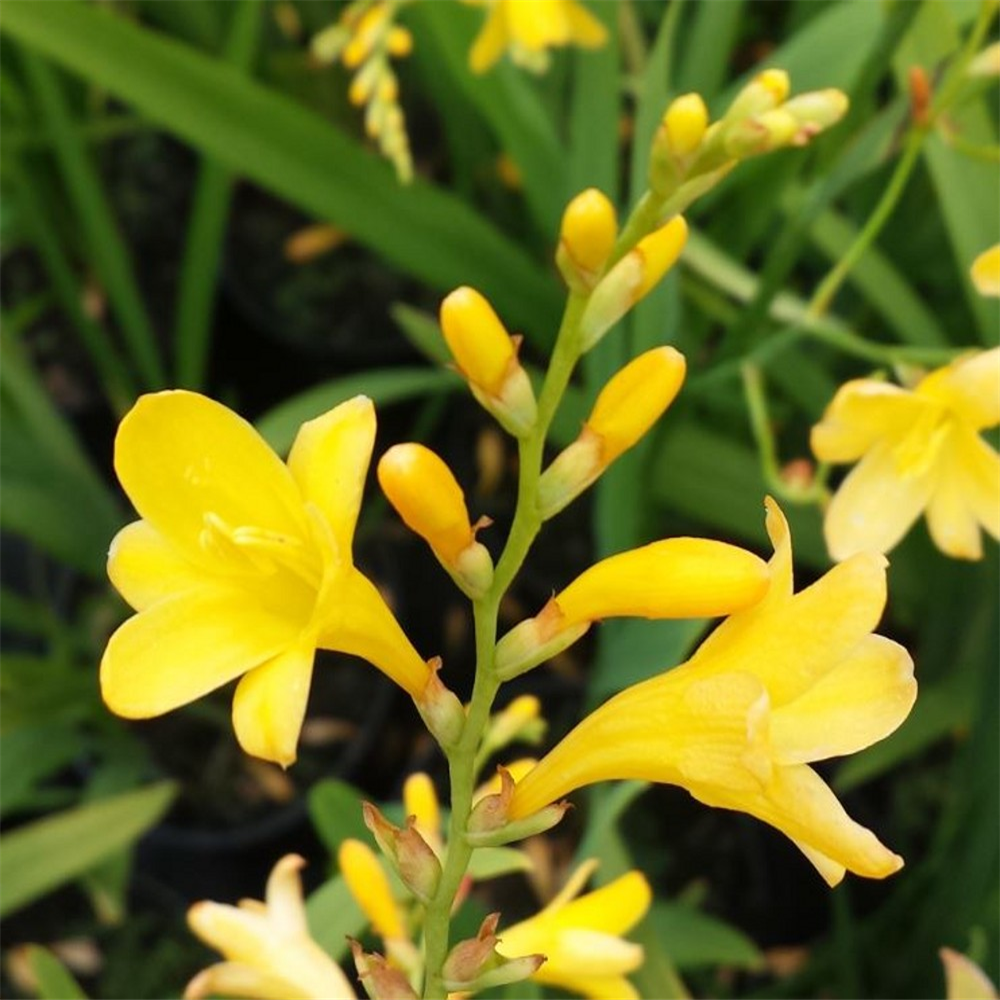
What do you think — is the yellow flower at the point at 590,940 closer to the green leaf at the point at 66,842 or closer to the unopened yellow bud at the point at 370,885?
the unopened yellow bud at the point at 370,885

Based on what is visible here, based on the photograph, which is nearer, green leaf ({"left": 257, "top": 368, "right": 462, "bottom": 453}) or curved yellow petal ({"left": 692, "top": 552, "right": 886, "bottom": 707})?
curved yellow petal ({"left": 692, "top": 552, "right": 886, "bottom": 707})

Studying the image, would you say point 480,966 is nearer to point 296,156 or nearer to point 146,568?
point 146,568

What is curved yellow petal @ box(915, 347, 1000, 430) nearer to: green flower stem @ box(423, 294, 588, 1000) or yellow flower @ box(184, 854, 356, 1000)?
green flower stem @ box(423, 294, 588, 1000)

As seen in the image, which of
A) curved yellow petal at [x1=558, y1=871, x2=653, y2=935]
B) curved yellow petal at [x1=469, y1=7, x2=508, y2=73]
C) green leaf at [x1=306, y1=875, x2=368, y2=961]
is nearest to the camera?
curved yellow petal at [x1=558, y1=871, x2=653, y2=935]

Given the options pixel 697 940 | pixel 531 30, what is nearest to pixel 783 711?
pixel 531 30

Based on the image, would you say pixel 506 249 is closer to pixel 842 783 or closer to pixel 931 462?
pixel 931 462

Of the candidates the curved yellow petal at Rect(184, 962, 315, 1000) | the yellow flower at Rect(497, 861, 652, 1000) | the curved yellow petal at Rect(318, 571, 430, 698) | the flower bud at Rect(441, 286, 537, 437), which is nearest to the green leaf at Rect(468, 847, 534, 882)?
the yellow flower at Rect(497, 861, 652, 1000)

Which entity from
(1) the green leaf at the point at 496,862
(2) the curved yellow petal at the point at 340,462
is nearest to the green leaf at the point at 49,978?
(1) the green leaf at the point at 496,862
